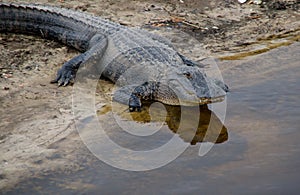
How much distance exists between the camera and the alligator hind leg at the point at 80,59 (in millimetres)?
5504

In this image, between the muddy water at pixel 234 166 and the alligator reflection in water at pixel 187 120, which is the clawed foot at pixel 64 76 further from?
the muddy water at pixel 234 166

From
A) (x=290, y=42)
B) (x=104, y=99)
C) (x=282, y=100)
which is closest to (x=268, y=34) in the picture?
(x=290, y=42)

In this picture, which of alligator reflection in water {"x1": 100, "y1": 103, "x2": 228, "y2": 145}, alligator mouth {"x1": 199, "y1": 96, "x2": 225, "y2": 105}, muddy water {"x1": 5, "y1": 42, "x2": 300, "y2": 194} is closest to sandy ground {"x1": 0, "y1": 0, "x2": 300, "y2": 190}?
muddy water {"x1": 5, "y1": 42, "x2": 300, "y2": 194}

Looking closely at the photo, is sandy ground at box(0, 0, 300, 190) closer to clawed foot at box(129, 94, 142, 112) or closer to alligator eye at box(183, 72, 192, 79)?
clawed foot at box(129, 94, 142, 112)

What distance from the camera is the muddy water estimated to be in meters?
3.60

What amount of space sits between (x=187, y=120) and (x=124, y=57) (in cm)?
135

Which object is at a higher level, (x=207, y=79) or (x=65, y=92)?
(x=207, y=79)

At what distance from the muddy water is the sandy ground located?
21cm

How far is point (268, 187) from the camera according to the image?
11.8ft

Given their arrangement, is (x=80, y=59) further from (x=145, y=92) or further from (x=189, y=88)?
(x=189, y=88)

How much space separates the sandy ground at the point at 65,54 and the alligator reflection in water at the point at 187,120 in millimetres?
536

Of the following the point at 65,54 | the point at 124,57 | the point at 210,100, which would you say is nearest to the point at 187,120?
the point at 210,100

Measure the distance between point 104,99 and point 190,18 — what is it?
2.54m

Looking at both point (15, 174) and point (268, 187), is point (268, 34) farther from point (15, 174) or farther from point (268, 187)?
point (15, 174)
